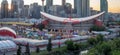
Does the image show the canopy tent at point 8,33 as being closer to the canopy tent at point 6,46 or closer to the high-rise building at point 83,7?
→ the canopy tent at point 6,46

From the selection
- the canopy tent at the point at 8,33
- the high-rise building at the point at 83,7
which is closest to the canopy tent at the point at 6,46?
the canopy tent at the point at 8,33

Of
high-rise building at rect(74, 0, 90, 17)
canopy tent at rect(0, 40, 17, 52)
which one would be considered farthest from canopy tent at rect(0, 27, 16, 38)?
high-rise building at rect(74, 0, 90, 17)

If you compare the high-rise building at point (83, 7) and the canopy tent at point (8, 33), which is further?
the high-rise building at point (83, 7)

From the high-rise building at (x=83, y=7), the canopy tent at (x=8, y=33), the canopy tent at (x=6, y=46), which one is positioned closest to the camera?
the canopy tent at (x=6, y=46)

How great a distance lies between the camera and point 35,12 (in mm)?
76562

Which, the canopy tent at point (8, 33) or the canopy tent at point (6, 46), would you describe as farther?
the canopy tent at point (8, 33)

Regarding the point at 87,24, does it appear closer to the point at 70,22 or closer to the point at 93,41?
the point at 70,22

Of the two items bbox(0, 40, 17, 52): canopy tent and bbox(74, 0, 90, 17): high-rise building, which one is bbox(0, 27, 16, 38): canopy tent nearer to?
bbox(0, 40, 17, 52): canopy tent

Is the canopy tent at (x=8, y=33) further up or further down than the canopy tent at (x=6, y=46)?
further up

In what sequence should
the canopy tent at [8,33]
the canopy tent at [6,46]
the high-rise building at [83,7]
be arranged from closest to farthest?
the canopy tent at [6,46]
the canopy tent at [8,33]
the high-rise building at [83,7]

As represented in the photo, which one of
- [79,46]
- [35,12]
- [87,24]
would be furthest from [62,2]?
Answer: [79,46]

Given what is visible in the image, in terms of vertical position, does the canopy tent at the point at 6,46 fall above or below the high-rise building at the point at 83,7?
below

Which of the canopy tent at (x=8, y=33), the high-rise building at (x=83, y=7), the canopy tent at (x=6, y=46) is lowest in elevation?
the canopy tent at (x=6, y=46)

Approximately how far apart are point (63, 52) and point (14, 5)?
207ft
